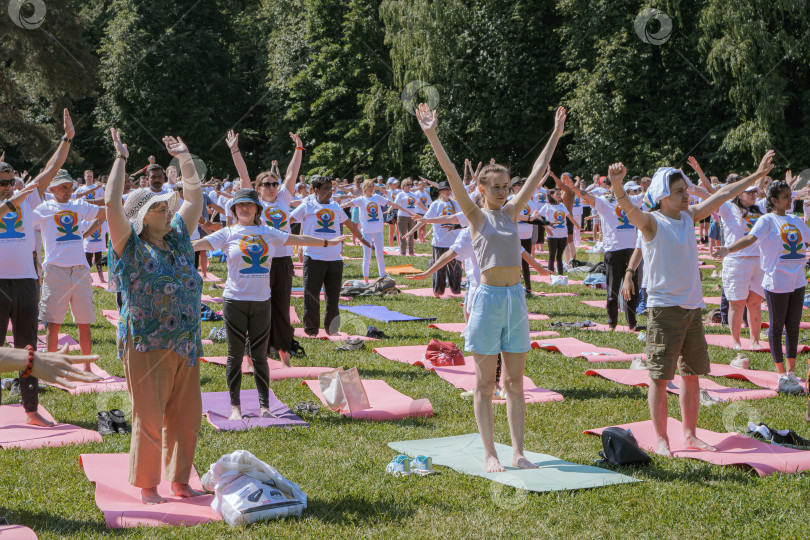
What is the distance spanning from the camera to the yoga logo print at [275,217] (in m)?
10.2

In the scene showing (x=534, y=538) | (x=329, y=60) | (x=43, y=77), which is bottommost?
(x=534, y=538)

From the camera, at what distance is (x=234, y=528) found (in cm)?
496

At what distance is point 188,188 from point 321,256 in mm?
5374

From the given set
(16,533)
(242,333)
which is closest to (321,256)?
(242,333)

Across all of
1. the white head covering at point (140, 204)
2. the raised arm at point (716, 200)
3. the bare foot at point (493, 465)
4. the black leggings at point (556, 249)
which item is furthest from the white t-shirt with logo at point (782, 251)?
the black leggings at point (556, 249)

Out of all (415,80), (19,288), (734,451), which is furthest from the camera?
(415,80)

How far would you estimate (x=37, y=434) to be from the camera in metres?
7.00

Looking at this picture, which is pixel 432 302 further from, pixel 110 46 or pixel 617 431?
pixel 110 46

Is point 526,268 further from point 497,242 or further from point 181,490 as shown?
point 181,490

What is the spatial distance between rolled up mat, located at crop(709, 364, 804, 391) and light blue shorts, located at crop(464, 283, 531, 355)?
3988 mm

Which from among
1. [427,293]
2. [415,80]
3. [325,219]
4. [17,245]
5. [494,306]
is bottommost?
[427,293]

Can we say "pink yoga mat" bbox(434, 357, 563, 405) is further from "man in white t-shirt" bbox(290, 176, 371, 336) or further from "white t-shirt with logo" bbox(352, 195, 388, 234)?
"white t-shirt with logo" bbox(352, 195, 388, 234)

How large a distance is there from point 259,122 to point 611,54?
23221 millimetres

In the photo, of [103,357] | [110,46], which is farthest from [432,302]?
[110,46]
